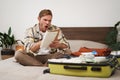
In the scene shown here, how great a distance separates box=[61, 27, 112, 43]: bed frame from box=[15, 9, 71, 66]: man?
823 mm

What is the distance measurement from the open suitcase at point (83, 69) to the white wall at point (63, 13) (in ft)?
5.22

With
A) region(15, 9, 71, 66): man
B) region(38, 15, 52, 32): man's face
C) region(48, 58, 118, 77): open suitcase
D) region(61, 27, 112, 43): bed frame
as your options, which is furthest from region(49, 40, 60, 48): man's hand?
region(61, 27, 112, 43): bed frame

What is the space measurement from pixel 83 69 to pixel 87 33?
5.51ft

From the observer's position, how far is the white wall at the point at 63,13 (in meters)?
2.96

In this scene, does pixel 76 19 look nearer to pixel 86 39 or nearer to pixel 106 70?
pixel 86 39

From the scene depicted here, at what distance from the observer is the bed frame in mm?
2955

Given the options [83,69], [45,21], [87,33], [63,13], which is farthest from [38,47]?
[63,13]

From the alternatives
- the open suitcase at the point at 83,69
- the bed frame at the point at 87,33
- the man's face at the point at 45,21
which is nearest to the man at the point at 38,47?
the man's face at the point at 45,21

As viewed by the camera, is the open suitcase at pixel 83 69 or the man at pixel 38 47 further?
the man at pixel 38 47

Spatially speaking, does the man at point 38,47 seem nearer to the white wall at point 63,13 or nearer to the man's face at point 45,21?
the man's face at point 45,21

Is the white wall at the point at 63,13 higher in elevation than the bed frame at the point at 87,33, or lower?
higher

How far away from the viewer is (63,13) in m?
3.20

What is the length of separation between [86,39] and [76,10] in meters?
0.44

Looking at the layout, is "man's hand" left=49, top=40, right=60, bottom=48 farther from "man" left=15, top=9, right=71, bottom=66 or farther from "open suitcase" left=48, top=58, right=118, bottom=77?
"open suitcase" left=48, top=58, right=118, bottom=77
